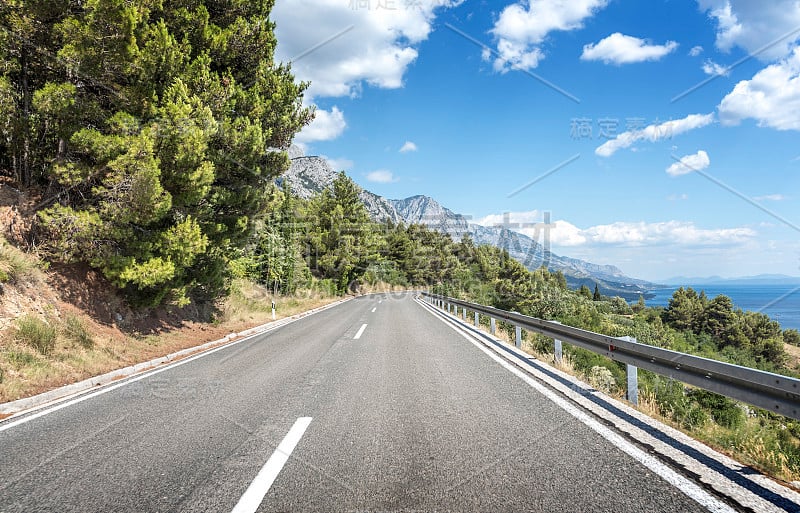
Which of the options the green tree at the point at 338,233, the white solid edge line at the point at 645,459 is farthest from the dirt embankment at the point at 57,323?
the green tree at the point at 338,233

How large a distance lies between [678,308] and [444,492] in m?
91.9

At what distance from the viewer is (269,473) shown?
3.14 meters

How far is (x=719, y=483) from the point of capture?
9.30 feet

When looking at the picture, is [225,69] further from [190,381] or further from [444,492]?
[444,492]

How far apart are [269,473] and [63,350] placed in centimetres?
714

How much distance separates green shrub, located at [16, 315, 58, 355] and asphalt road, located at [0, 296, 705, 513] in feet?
7.63

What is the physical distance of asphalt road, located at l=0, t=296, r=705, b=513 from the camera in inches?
108

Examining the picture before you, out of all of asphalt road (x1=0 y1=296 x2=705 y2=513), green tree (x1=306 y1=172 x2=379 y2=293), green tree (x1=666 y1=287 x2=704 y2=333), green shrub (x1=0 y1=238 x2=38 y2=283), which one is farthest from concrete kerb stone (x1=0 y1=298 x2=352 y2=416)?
green tree (x1=666 y1=287 x2=704 y2=333)

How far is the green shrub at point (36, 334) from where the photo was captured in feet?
23.8

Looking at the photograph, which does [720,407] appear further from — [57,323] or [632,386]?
[57,323]

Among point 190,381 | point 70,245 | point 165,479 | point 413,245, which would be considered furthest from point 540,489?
point 413,245

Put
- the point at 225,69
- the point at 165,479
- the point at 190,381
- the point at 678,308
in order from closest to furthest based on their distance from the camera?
the point at 165,479, the point at 190,381, the point at 225,69, the point at 678,308

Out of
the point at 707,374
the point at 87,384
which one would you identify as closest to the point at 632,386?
the point at 707,374

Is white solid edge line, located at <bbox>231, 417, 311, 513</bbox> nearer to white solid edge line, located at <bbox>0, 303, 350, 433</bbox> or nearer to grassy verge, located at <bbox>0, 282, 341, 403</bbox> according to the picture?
white solid edge line, located at <bbox>0, 303, 350, 433</bbox>
